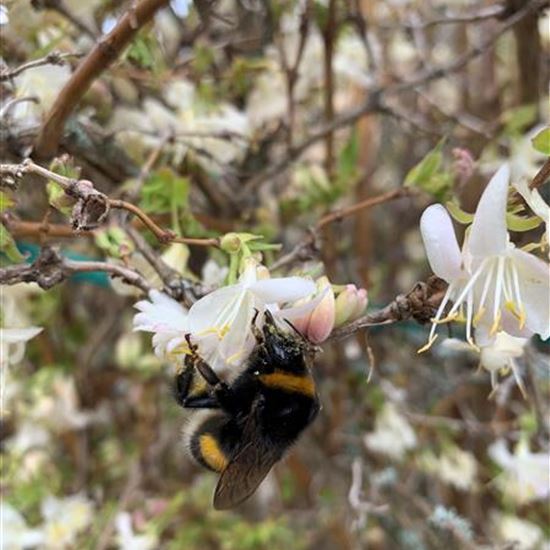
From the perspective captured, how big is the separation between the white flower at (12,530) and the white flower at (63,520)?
15 centimetres

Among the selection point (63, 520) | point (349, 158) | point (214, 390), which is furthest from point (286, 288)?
point (63, 520)

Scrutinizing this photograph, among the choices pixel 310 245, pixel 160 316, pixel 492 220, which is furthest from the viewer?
pixel 310 245

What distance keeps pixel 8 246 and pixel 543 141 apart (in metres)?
0.44

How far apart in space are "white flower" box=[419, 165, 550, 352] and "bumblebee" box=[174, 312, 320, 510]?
0.12m

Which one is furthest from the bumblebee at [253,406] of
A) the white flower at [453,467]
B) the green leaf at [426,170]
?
the white flower at [453,467]

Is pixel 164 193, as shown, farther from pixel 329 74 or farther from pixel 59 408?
pixel 59 408

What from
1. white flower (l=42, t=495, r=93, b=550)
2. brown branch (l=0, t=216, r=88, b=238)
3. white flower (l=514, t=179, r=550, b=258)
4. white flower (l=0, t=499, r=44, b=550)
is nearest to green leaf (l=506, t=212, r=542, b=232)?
white flower (l=514, t=179, r=550, b=258)

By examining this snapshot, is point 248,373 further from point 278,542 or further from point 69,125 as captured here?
point 278,542

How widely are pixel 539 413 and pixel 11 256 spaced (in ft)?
2.07

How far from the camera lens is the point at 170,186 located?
0.95m

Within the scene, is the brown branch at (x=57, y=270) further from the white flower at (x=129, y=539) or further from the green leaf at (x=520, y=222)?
the white flower at (x=129, y=539)

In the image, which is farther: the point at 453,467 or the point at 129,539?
the point at 453,467

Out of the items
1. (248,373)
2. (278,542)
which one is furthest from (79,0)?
(278,542)

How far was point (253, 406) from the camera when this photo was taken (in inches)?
28.8
